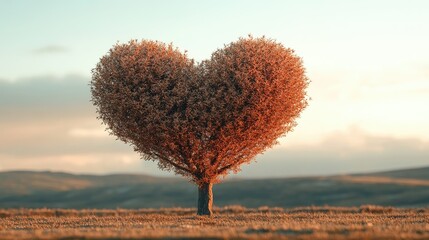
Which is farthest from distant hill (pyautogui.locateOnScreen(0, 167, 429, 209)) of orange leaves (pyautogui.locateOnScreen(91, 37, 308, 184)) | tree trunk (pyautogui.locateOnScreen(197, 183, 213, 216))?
orange leaves (pyautogui.locateOnScreen(91, 37, 308, 184))

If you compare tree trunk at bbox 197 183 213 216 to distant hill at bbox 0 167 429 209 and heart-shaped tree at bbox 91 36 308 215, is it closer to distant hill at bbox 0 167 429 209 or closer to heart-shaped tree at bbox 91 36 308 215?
heart-shaped tree at bbox 91 36 308 215

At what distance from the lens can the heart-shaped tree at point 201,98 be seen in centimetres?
5578

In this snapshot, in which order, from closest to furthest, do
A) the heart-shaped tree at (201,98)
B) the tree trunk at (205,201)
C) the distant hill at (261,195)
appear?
1. the heart-shaped tree at (201,98)
2. the tree trunk at (205,201)
3. the distant hill at (261,195)

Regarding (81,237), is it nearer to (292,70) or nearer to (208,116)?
(208,116)

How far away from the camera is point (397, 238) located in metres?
31.5

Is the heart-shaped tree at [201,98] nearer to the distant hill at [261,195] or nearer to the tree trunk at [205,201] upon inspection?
the tree trunk at [205,201]

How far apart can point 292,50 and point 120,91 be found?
1555 centimetres

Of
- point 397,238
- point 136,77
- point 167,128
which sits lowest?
point 397,238

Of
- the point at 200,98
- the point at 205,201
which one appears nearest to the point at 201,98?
the point at 200,98

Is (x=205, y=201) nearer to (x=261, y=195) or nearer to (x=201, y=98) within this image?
(x=201, y=98)

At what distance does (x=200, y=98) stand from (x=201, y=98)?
10cm

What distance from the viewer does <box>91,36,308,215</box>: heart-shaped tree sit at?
55.8 m

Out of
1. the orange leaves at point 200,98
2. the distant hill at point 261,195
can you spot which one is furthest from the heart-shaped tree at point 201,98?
the distant hill at point 261,195

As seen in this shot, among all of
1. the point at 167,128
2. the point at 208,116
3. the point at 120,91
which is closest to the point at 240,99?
the point at 208,116
